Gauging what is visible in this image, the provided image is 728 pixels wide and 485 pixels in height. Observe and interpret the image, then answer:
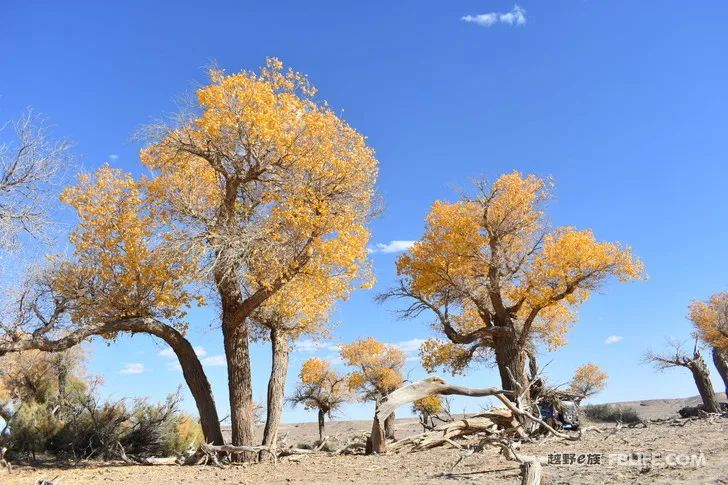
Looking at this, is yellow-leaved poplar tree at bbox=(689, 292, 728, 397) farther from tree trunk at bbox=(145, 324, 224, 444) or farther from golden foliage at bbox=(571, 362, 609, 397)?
tree trunk at bbox=(145, 324, 224, 444)

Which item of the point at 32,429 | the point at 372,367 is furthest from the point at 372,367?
the point at 32,429

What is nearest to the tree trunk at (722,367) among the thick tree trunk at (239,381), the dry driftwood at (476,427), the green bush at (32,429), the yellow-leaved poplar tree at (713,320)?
the yellow-leaved poplar tree at (713,320)

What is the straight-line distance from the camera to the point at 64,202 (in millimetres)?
15609

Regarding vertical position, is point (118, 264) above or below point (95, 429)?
above

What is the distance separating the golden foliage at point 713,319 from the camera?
4019 cm

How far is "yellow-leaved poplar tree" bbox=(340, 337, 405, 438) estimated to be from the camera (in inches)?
1742

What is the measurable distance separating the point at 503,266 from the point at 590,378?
1656 inches

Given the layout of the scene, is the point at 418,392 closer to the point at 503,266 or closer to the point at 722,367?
the point at 503,266

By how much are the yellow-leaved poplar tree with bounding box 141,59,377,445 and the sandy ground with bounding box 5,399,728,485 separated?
10.4 feet

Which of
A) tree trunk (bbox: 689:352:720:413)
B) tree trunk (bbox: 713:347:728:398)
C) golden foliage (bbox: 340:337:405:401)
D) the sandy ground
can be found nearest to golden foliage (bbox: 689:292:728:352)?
tree trunk (bbox: 713:347:728:398)

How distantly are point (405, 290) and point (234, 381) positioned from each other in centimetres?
978

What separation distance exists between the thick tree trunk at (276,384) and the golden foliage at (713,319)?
1415 inches

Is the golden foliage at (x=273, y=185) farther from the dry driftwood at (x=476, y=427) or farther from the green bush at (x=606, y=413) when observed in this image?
the green bush at (x=606, y=413)

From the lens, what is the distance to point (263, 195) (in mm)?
15633
